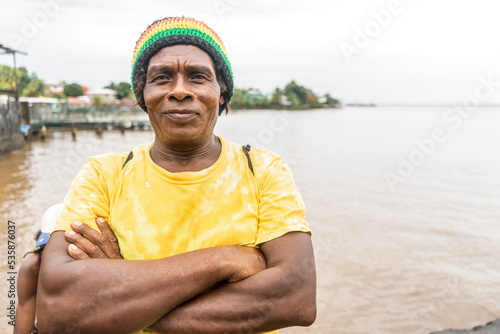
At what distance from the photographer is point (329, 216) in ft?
31.7

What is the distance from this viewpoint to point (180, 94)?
171cm

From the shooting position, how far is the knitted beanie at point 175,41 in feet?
5.87

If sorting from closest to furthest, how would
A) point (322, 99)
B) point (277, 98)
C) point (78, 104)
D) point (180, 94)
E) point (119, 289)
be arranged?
1. point (119, 289)
2. point (180, 94)
3. point (78, 104)
4. point (277, 98)
5. point (322, 99)

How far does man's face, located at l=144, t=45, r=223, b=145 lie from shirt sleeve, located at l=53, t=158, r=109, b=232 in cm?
36

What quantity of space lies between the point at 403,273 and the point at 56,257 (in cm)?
625

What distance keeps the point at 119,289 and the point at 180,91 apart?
0.87 m

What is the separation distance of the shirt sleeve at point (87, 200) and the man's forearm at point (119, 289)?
0.22m

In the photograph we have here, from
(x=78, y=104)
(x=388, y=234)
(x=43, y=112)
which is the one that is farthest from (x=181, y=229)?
(x=78, y=104)

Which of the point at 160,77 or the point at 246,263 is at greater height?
the point at 160,77

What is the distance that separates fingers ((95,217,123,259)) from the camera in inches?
68.0

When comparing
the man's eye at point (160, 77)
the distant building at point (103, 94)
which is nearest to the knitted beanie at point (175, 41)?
the man's eye at point (160, 77)

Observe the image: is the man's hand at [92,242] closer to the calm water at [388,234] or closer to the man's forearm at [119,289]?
the man's forearm at [119,289]

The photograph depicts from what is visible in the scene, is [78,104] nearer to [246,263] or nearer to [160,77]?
[160,77]

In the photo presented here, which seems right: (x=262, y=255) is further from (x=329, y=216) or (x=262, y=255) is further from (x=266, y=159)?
(x=329, y=216)
